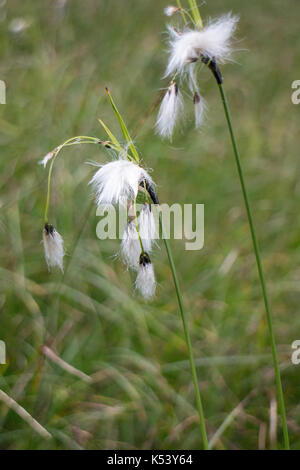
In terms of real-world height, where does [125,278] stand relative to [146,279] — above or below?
above

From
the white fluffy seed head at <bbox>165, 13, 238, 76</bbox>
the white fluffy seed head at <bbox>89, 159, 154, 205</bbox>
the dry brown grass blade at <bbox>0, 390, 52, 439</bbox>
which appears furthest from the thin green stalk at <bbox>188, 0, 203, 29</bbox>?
the dry brown grass blade at <bbox>0, 390, 52, 439</bbox>

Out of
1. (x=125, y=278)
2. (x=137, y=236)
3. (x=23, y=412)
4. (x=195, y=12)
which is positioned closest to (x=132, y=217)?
(x=137, y=236)

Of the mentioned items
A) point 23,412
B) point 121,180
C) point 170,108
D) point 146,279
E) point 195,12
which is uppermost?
point 195,12

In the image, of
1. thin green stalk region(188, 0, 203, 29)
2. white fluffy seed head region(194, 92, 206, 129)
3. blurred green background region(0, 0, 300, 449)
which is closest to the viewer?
thin green stalk region(188, 0, 203, 29)

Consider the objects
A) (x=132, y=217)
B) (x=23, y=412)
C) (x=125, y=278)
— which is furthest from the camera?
(x=125, y=278)

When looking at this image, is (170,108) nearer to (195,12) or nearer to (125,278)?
(195,12)

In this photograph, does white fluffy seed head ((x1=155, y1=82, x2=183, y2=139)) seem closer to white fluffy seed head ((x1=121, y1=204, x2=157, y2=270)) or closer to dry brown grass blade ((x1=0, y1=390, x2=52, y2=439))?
white fluffy seed head ((x1=121, y1=204, x2=157, y2=270))
